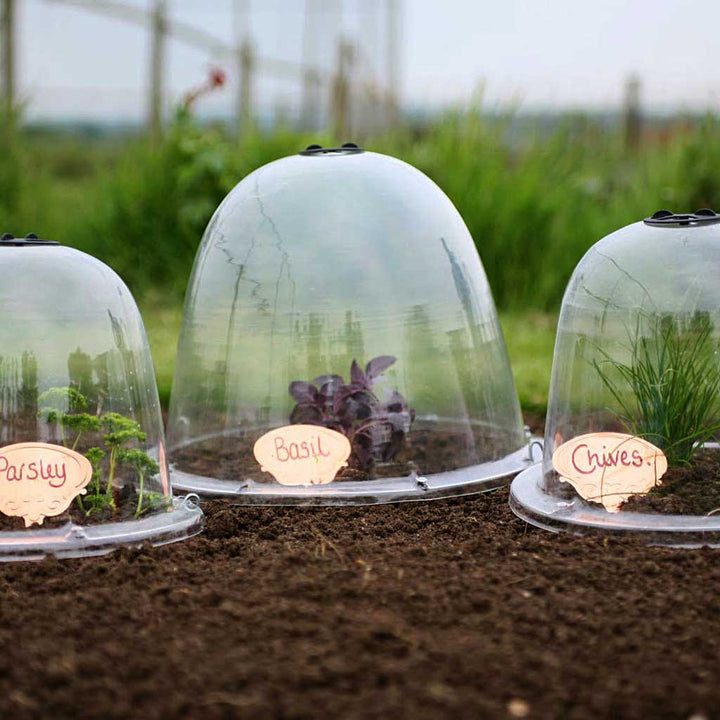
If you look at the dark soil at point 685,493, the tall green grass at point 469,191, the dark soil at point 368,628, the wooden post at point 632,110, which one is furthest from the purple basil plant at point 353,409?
the wooden post at point 632,110

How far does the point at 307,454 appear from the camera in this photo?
2.70m

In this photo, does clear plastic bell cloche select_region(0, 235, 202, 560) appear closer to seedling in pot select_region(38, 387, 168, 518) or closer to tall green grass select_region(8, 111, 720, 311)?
seedling in pot select_region(38, 387, 168, 518)

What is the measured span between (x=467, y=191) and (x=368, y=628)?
4874 millimetres

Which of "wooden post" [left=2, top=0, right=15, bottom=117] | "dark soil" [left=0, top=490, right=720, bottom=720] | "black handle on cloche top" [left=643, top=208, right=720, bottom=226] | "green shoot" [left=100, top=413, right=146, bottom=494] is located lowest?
"dark soil" [left=0, top=490, right=720, bottom=720]

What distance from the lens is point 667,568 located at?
83.2 inches

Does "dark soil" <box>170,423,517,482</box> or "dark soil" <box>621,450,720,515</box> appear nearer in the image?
"dark soil" <box>621,450,720,515</box>

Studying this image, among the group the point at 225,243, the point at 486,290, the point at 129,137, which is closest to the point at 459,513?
the point at 486,290

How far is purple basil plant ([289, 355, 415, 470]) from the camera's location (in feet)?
9.02

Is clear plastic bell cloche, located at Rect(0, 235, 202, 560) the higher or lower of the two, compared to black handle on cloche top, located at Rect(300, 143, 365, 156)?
lower

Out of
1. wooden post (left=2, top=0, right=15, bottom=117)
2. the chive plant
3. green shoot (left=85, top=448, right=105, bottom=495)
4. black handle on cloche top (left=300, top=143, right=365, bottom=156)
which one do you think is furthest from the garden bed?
wooden post (left=2, top=0, right=15, bottom=117)

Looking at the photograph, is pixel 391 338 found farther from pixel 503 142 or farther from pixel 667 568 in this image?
pixel 503 142

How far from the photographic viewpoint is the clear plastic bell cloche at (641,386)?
2.41 meters

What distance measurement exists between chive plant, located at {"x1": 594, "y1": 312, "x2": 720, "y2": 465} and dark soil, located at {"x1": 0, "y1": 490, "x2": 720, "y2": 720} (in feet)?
1.13

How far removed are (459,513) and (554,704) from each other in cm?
108
